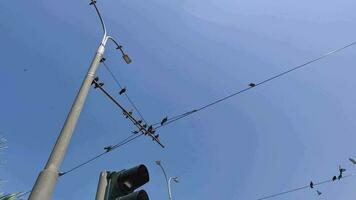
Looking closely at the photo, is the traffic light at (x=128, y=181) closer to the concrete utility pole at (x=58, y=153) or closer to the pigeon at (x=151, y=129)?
the concrete utility pole at (x=58, y=153)

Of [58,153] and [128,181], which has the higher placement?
[58,153]

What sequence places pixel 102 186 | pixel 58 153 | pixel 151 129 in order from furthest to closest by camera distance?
pixel 151 129
pixel 102 186
pixel 58 153

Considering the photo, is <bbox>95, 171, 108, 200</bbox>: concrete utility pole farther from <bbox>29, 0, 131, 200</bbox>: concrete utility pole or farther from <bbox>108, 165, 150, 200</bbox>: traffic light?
<bbox>29, 0, 131, 200</bbox>: concrete utility pole

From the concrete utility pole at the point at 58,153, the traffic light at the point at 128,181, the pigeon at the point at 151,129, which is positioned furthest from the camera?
the pigeon at the point at 151,129

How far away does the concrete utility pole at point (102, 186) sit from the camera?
4691mm

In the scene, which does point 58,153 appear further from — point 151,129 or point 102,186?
point 151,129

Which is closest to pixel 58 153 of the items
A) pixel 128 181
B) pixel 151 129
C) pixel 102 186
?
pixel 102 186

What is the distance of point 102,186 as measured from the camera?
4762mm

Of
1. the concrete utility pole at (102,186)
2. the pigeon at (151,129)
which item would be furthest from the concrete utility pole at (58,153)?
the pigeon at (151,129)

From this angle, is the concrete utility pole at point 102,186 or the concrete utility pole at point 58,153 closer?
the concrete utility pole at point 58,153

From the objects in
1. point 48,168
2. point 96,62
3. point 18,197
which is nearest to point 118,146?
point 18,197

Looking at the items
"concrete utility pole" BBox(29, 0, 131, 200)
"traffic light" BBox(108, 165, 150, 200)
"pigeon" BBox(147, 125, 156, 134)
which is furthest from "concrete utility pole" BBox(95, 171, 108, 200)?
"pigeon" BBox(147, 125, 156, 134)

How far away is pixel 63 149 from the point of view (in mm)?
4660

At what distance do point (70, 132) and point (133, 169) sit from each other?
2.78ft
